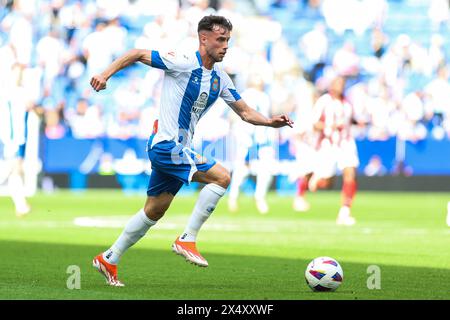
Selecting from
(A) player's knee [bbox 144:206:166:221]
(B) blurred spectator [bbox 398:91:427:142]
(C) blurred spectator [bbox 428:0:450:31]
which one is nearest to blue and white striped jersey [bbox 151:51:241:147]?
(A) player's knee [bbox 144:206:166:221]

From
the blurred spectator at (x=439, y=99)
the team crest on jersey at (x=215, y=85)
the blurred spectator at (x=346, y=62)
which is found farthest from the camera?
the blurred spectator at (x=346, y=62)

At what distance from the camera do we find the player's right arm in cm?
838

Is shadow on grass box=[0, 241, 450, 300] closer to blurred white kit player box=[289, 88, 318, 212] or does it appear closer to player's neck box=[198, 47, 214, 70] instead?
player's neck box=[198, 47, 214, 70]

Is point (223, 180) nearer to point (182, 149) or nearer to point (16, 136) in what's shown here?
point (182, 149)

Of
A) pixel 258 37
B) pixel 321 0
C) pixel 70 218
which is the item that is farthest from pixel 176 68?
pixel 321 0

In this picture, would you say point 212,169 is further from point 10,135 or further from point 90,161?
point 90,161

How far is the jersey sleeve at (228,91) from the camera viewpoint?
385 inches

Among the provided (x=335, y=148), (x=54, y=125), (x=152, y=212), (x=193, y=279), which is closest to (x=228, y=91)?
(x=152, y=212)

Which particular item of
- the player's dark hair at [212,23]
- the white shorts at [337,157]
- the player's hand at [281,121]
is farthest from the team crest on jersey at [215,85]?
the white shorts at [337,157]

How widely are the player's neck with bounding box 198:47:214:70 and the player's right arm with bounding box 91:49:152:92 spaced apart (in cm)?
56

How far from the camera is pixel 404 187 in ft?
94.9

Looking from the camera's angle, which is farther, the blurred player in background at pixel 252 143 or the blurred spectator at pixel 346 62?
the blurred spectator at pixel 346 62

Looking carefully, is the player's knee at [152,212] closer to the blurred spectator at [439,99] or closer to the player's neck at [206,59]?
the player's neck at [206,59]
